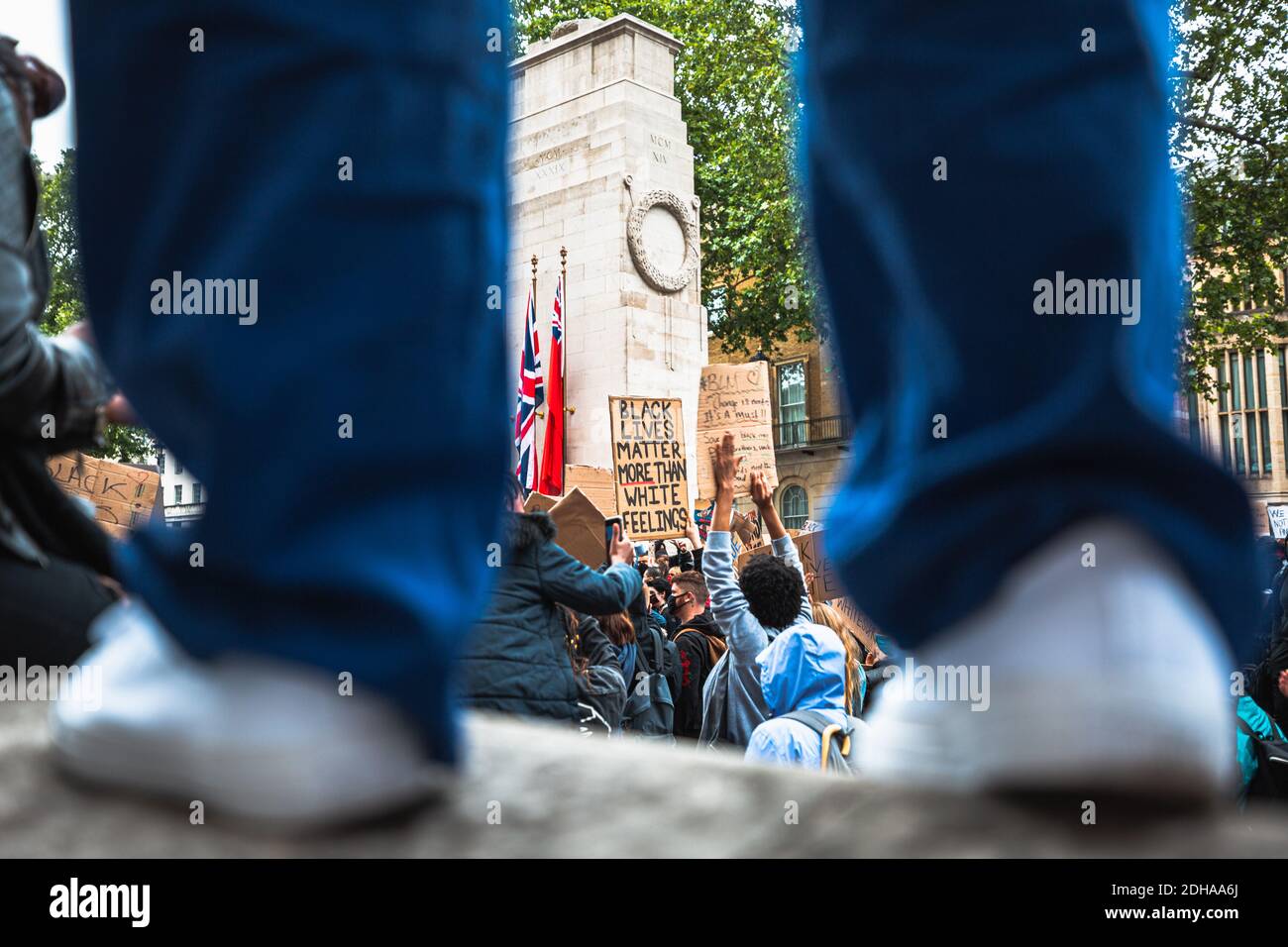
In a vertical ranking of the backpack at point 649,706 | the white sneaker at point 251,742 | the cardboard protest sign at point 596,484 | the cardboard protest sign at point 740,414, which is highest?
the cardboard protest sign at point 740,414

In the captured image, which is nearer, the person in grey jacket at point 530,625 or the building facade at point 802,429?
the person in grey jacket at point 530,625

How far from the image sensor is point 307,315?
36.6 inches

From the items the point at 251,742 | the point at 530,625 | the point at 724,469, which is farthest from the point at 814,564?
the point at 251,742

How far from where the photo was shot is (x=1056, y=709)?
0.84 m

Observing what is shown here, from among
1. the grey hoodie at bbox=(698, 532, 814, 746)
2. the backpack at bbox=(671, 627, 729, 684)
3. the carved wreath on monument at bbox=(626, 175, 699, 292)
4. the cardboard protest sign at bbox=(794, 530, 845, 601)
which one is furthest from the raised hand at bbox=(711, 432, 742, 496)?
→ the carved wreath on monument at bbox=(626, 175, 699, 292)

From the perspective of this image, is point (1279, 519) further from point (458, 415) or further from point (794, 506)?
point (794, 506)

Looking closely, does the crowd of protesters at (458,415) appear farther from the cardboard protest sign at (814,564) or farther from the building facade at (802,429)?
the building facade at (802,429)

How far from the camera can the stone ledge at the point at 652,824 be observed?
0.76 metres

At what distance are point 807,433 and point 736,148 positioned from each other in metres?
12.6

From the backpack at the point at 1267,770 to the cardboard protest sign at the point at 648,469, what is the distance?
12.7ft

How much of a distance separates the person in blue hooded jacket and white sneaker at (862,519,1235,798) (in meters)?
3.05

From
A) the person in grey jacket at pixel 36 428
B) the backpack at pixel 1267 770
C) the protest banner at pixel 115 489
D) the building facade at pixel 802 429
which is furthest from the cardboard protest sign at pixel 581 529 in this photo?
the building facade at pixel 802 429

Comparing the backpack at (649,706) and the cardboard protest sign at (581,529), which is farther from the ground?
the cardboard protest sign at (581,529)

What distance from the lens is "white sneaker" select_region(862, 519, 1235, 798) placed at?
0.81m
